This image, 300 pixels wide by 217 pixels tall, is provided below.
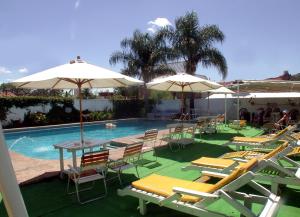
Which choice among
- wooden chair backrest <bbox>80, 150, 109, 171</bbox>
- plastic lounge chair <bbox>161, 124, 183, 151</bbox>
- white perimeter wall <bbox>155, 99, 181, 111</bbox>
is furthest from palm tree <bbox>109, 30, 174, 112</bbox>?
wooden chair backrest <bbox>80, 150, 109, 171</bbox>

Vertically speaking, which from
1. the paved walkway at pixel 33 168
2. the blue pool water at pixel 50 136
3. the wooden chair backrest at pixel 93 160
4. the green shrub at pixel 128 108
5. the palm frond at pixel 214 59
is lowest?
the blue pool water at pixel 50 136

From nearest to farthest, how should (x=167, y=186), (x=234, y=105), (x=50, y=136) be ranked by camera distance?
(x=167, y=186) < (x=50, y=136) < (x=234, y=105)

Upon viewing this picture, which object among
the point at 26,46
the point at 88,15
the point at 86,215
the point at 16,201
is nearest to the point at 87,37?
the point at 88,15

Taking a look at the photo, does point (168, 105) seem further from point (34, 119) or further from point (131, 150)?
point (131, 150)

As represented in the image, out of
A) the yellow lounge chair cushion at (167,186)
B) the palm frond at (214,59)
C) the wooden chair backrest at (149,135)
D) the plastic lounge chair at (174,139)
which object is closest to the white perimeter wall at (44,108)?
the palm frond at (214,59)

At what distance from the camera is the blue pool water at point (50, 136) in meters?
12.9

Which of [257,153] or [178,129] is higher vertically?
[178,129]

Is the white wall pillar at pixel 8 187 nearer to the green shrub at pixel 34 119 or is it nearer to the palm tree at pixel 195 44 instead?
the green shrub at pixel 34 119

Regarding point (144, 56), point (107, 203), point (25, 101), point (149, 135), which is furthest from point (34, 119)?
point (107, 203)

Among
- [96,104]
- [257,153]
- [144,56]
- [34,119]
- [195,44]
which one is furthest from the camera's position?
[144,56]

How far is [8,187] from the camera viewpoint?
106 cm

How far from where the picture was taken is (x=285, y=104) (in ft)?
66.4

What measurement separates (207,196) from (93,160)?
2.39m

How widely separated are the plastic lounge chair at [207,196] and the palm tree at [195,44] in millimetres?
19750
